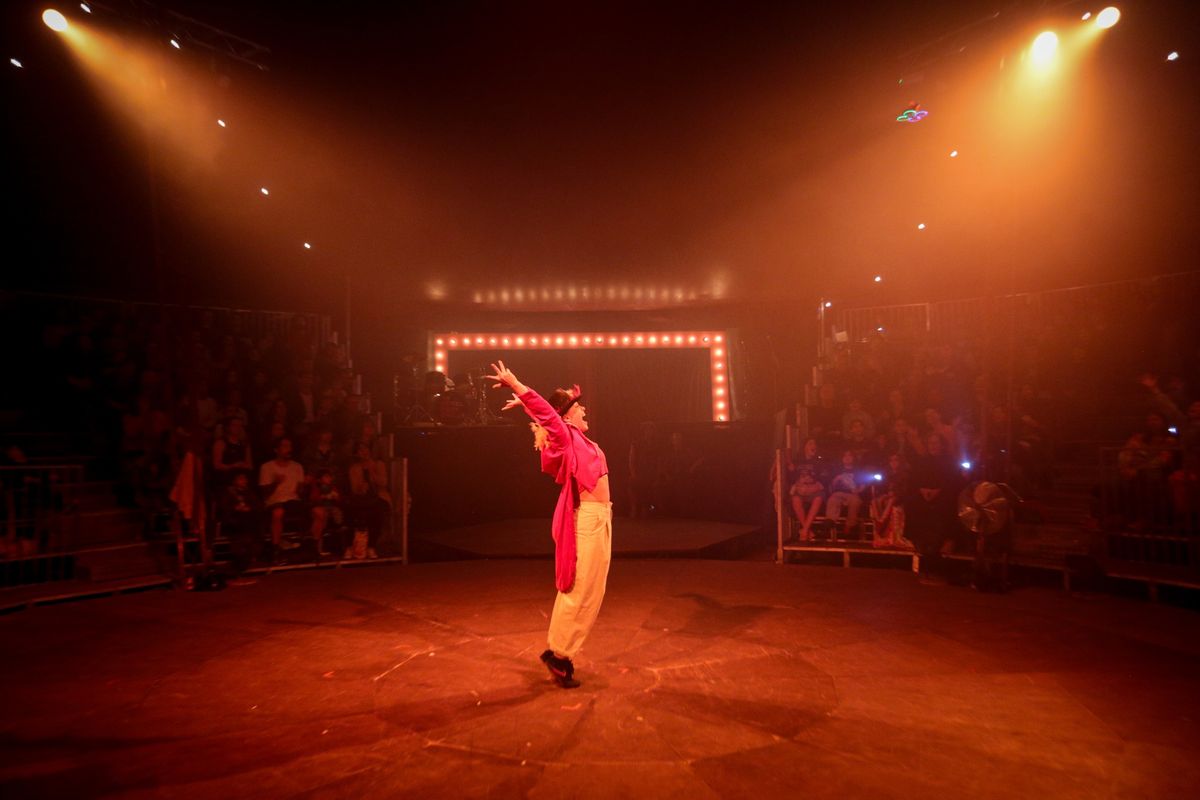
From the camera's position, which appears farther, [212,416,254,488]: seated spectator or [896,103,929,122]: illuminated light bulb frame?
[212,416,254,488]: seated spectator

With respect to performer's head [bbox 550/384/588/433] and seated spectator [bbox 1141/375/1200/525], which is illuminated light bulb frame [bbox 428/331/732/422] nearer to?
seated spectator [bbox 1141/375/1200/525]

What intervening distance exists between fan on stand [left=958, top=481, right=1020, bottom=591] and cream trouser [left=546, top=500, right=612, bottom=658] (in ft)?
16.5

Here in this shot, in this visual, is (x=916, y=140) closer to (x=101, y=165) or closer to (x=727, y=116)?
(x=727, y=116)

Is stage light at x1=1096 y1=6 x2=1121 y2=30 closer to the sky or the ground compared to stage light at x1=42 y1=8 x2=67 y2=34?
closer to the ground

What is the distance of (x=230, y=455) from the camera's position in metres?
10.2

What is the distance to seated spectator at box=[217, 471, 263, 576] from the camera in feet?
31.3

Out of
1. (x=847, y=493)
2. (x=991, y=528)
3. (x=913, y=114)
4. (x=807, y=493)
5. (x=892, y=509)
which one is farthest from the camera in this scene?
(x=807, y=493)

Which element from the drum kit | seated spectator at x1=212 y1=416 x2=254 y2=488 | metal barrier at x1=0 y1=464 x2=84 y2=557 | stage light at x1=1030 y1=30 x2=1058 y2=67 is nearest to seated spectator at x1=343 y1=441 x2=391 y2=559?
seated spectator at x1=212 y1=416 x2=254 y2=488

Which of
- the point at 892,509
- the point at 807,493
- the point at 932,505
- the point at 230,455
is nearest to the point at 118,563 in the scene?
the point at 230,455

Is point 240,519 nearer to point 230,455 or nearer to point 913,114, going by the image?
point 230,455

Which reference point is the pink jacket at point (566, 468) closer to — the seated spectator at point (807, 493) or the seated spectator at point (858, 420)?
the seated spectator at point (807, 493)

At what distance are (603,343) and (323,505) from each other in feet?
23.6

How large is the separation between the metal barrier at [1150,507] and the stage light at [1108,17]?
14.8ft

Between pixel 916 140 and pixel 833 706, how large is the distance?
6.12 m
